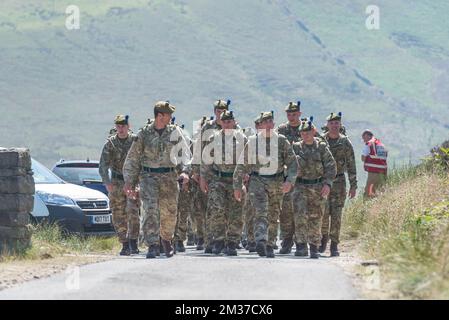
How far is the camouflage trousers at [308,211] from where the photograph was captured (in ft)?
62.0

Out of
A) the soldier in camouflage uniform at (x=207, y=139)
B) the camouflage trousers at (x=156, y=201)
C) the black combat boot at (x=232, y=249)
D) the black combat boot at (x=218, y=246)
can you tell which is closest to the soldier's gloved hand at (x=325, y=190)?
the black combat boot at (x=232, y=249)

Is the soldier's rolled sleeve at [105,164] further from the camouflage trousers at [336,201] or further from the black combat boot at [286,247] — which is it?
the camouflage trousers at [336,201]

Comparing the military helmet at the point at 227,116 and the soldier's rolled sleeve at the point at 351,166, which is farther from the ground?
the military helmet at the point at 227,116

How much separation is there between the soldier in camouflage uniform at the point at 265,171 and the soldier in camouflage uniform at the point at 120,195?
1.94m

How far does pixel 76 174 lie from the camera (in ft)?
84.3

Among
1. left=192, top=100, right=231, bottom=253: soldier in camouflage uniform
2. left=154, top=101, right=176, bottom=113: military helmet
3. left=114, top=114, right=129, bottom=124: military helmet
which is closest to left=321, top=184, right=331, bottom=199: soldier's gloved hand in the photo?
left=192, top=100, right=231, bottom=253: soldier in camouflage uniform

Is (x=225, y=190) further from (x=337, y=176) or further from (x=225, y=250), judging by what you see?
(x=337, y=176)

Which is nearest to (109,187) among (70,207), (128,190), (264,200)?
(70,207)

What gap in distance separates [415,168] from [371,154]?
0.88 m

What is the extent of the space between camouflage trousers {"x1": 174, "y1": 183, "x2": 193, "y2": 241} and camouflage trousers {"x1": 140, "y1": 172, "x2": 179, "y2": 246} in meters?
2.98

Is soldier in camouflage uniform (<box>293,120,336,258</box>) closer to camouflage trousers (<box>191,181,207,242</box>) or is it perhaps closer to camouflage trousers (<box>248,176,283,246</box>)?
camouflage trousers (<box>248,176,283,246</box>)

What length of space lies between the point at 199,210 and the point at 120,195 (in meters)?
2.65
